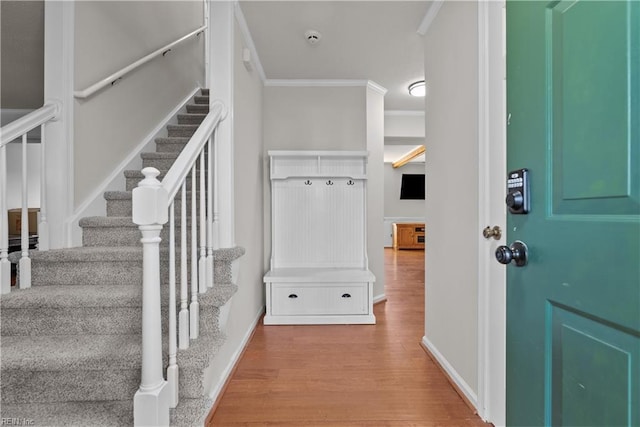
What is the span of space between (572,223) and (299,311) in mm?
2206

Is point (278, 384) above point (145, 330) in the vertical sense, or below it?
below

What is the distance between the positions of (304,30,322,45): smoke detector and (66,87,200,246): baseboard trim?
156cm

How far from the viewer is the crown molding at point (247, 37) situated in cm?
189

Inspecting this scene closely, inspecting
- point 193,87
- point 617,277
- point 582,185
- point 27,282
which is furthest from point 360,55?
point 27,282

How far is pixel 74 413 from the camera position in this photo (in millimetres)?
1056

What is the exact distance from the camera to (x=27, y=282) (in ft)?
4.74

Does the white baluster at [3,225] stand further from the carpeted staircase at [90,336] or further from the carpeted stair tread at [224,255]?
the carpeted stair tread at [224,255]

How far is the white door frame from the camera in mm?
1205

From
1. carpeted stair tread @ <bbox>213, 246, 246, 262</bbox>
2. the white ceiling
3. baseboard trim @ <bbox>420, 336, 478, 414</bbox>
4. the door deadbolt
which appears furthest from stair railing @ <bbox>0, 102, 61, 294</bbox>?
baseboard trim @ <bbox>420, 336, 478, 414</bbox>

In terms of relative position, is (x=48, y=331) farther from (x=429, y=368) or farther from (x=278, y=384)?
(x=429, y=368)

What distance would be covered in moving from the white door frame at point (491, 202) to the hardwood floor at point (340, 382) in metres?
0.24

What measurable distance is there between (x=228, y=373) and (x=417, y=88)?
321cm

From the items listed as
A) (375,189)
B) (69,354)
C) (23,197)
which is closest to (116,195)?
(23,197)

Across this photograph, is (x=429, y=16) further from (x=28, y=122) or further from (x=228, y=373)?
(x=228, y=373)
